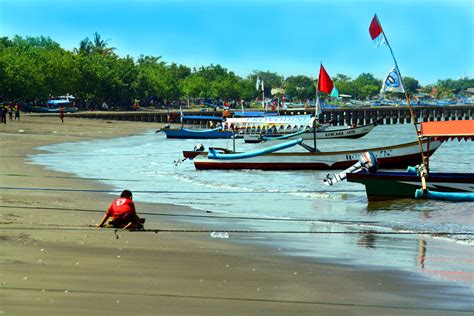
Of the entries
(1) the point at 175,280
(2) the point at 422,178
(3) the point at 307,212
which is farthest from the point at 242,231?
(2) the point at 422,178

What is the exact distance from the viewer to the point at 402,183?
2631 centimetres

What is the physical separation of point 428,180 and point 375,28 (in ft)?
15.8

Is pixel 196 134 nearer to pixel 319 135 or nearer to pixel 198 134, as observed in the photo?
pixel 198 134

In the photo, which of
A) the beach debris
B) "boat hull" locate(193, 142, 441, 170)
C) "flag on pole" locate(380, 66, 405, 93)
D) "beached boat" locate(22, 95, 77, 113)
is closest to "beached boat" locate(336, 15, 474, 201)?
"flag on pole" locate(380, 66, 405, 93)

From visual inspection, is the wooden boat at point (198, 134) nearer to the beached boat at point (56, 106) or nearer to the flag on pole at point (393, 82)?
the beached boat at point (56, 106)

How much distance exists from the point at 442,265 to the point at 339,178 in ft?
43.4

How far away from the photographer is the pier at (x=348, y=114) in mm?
118575

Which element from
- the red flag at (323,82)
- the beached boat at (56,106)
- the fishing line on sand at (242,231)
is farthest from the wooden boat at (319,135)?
the beached boat at (56,106)

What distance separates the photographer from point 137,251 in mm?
14344

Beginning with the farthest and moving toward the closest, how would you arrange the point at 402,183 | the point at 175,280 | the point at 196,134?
the point at 196,134
the point at 402,183
the point at 175,280

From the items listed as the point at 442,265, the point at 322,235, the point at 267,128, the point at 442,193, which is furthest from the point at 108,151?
the point at 442,265

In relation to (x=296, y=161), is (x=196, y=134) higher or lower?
lower

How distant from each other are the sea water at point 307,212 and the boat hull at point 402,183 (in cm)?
36

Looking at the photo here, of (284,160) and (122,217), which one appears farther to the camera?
(284,160)
